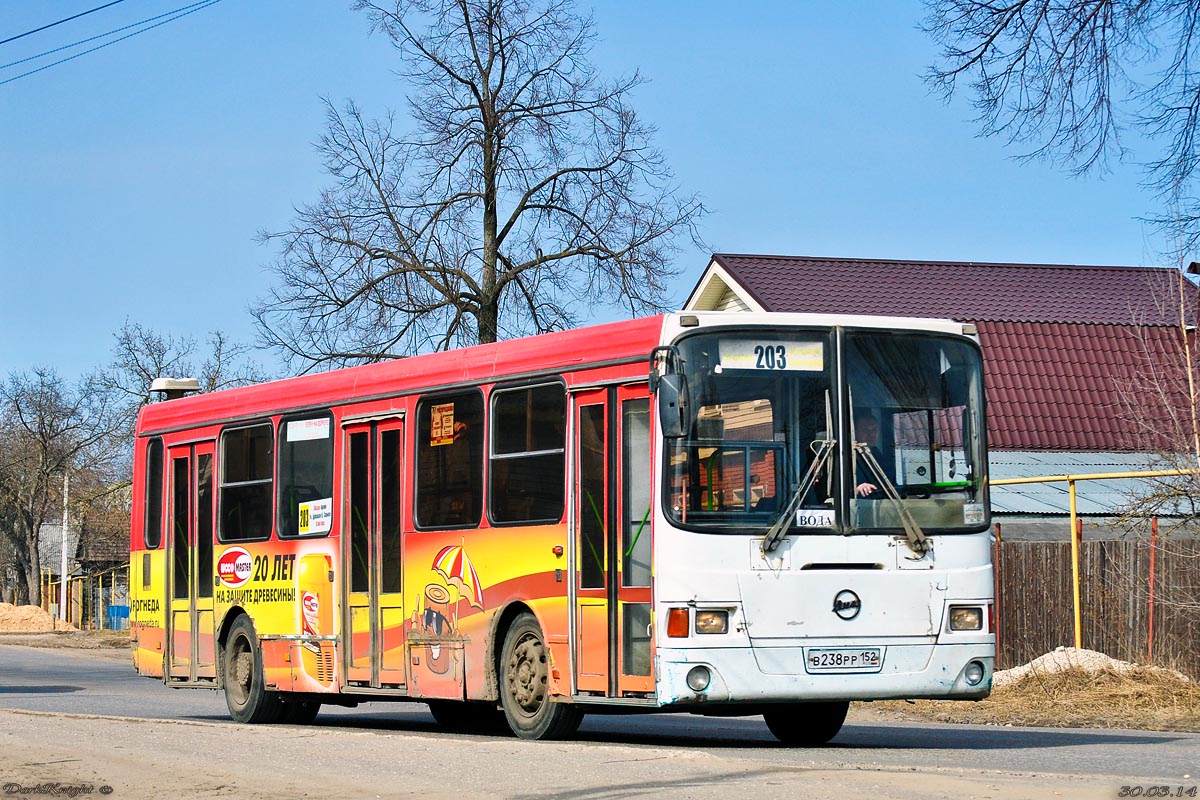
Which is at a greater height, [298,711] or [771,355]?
[771,355]

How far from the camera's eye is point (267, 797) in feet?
31.4

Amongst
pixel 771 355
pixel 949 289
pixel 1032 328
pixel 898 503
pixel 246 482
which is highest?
pixel 949 289

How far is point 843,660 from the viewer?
12367mm

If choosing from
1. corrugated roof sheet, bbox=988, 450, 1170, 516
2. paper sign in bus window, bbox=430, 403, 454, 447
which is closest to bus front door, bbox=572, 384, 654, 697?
paper sign in bus window, bbox=430, 403, 454, 447

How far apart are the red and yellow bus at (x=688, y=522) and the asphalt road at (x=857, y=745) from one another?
505 mm

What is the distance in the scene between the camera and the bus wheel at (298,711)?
57.7 feet

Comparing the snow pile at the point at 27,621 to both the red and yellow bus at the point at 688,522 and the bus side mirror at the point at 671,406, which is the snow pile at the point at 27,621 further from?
the bus side mirror at the point at 671,406

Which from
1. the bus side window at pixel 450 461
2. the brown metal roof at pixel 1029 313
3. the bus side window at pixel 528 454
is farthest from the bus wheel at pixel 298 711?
the brown metal roof at pixel 1029 313

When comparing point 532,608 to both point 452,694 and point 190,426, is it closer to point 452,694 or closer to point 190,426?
point 452,694

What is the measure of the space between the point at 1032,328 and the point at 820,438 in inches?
874

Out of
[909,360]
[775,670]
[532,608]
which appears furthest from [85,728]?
[909,360]

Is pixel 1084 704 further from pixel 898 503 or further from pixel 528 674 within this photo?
pixel 528 674

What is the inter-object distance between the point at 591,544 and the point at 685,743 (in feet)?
6.42

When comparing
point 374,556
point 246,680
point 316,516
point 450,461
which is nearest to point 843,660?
point 450,461
